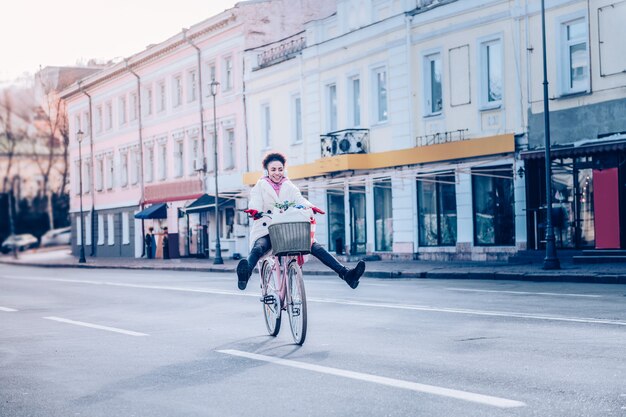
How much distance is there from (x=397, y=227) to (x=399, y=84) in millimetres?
4573

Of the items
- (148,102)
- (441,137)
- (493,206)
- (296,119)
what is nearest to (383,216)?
(441,137)

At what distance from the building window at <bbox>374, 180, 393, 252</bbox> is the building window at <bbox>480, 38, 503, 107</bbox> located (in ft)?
19.5

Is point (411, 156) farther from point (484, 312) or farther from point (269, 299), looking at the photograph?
point (269, 299)

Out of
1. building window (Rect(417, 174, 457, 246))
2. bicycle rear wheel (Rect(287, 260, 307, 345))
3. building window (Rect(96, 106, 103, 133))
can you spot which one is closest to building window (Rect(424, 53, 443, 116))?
building window (Rect(417, 174, 457, 246))

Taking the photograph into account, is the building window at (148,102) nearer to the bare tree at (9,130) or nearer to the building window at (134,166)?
the building window at (134,166)

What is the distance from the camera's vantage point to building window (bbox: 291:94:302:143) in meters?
43.0

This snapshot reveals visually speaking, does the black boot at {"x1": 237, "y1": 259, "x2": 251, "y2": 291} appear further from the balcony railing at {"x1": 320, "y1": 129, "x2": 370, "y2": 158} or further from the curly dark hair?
the balcony railing at {"x1": 320, "y1": 129, "x2": 370, "y2": 158}

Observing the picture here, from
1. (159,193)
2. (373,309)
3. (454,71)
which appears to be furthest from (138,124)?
(373,309)

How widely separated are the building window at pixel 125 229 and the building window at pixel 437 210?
98.0ft

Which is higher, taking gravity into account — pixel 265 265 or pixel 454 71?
pixel 454 71

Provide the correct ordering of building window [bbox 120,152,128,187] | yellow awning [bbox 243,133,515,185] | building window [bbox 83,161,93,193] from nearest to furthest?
1. yellow awning [bbox 243,133,515,185]
2. building window [bbox 120,152,128,187]
3. building window [bbox 83,161,93,193]

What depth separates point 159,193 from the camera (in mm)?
56781

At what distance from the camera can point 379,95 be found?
123ft

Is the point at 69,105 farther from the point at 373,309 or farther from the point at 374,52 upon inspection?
the point at 373,309
